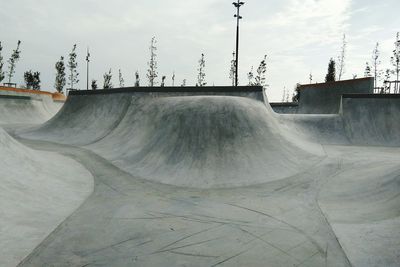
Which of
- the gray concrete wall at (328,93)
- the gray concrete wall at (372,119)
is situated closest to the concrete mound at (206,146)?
the gray concrete wall at (372,119)

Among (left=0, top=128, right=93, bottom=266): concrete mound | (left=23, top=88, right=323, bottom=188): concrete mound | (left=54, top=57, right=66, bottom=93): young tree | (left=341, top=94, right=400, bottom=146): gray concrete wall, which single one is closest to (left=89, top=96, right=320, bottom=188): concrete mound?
(left=23, top=88, right=323, bottom=188): concrete mound

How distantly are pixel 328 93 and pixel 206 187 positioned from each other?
69.5 ft

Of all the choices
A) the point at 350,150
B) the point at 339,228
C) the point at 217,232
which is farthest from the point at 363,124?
the point at 217,232

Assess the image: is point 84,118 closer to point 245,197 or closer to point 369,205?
point 245,197

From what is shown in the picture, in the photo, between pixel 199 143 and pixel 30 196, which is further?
pixel 199 143

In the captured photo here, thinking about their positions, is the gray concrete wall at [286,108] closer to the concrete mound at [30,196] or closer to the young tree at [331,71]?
the concrete mound at [30,196]

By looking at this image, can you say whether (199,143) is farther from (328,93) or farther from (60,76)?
(60,76)

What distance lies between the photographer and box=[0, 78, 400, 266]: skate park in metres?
4.88

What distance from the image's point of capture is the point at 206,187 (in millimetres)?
8977

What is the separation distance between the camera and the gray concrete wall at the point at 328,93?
22.0 meters

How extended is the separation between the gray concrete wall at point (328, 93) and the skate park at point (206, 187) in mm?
4579

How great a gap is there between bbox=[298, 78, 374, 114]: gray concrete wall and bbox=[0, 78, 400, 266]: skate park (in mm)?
4579

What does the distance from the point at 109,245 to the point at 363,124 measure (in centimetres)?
1707

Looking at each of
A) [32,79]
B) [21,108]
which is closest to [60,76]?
[32,79]
